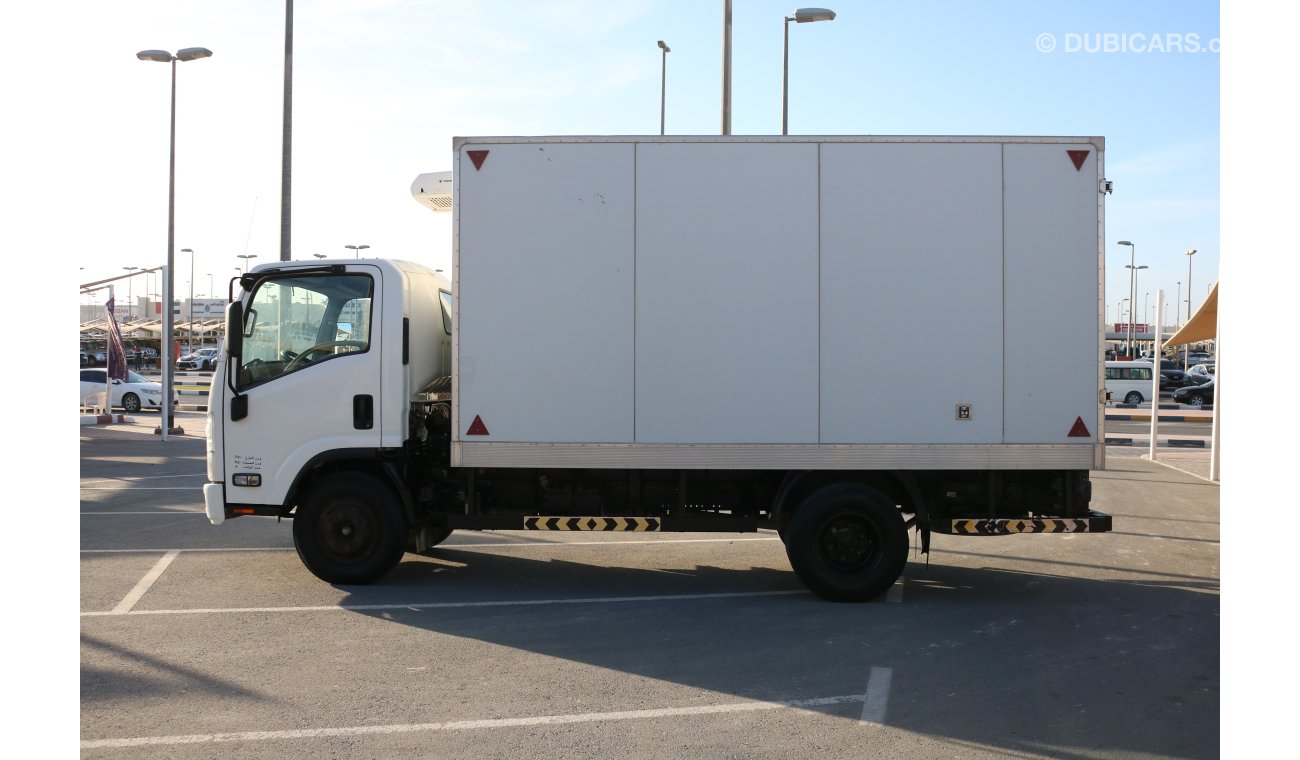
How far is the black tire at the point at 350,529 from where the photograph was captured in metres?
8.41

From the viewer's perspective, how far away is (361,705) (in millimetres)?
5664

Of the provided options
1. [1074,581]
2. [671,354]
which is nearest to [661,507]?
[671,354]

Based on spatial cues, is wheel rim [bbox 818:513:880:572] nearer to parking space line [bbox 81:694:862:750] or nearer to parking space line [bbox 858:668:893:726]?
parking space line [bbox 858:668:893:726]

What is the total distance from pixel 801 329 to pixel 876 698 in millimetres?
3009

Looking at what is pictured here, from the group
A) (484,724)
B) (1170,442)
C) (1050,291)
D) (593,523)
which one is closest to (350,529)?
(593,523)

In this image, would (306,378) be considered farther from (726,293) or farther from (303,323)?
(726,293)

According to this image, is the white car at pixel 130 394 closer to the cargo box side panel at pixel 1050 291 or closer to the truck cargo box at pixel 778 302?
the truck cargo box at pixel 778 302

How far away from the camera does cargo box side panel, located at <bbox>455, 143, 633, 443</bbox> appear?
8.02 m

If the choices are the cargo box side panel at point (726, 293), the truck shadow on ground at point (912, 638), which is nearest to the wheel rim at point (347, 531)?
the truck shadow on ground at point (912, 638)

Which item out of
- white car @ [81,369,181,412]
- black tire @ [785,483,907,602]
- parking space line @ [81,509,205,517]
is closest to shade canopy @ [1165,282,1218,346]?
black tire @ [785,483,907,602]

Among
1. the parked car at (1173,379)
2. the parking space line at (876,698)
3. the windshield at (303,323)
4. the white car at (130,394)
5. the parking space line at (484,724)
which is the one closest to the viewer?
the parking space line at (484,724)

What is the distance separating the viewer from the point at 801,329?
792 centimetres

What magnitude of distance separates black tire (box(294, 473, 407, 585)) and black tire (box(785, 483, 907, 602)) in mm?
3165

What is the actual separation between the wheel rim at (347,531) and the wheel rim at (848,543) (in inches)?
141
